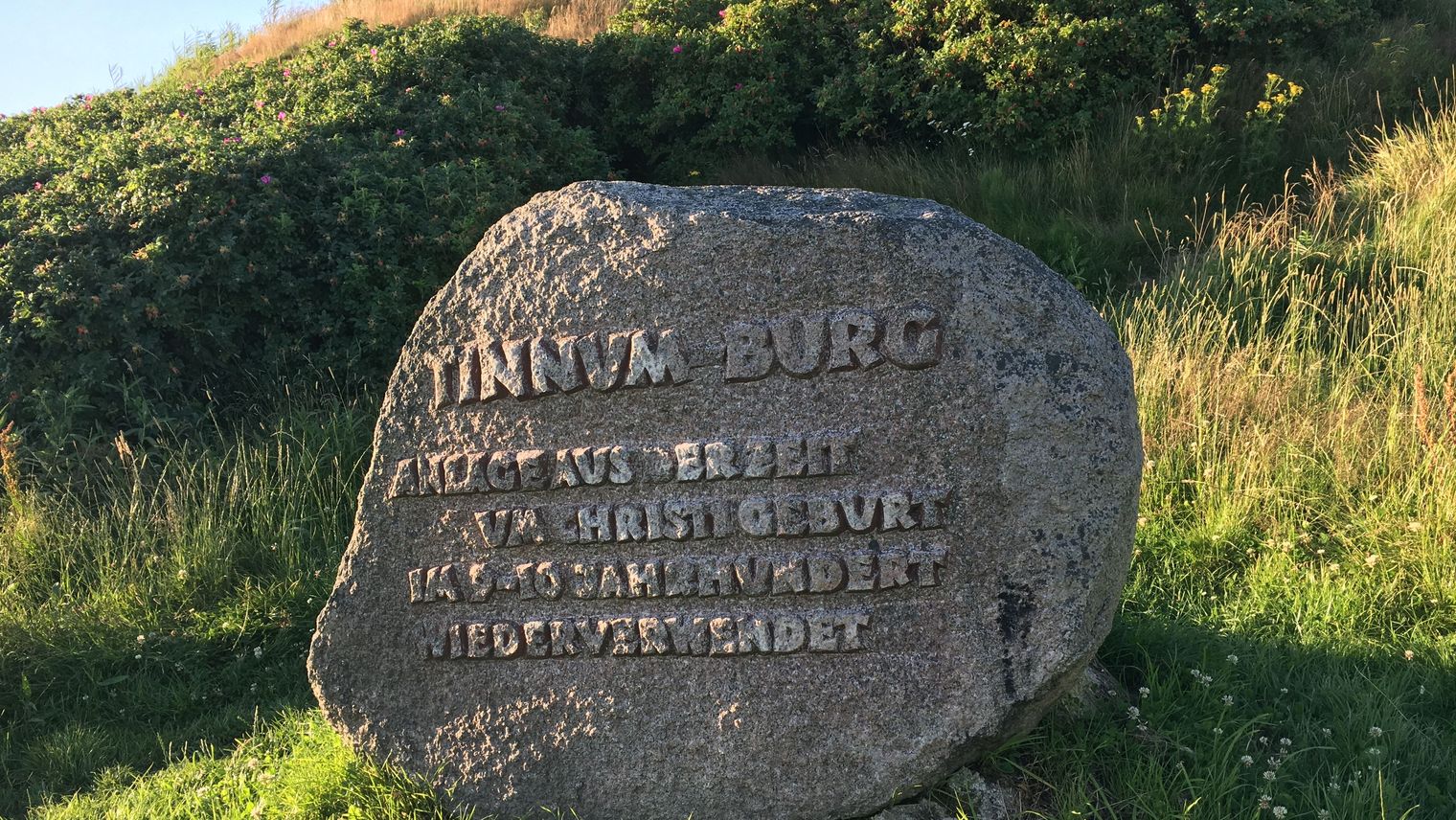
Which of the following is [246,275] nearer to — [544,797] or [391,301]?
[391,301]

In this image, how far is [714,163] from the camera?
266 inches

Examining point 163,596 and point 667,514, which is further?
point 163,596

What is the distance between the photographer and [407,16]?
35.4 feet

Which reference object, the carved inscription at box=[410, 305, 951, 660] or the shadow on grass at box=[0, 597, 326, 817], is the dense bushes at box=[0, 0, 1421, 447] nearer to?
the shadow on grass at box=[0, 597, 326, 817]

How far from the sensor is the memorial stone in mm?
2584

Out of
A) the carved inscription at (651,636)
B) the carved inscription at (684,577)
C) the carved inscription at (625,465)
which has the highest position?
the carved inscription at (625,465)

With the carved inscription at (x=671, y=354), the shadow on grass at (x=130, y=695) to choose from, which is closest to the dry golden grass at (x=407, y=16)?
the shadow on grass at (x=130, y=695)

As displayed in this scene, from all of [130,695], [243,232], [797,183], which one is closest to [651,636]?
[130,695]

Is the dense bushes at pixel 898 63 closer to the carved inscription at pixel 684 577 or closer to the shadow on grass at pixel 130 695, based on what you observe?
the shadow on grass at pixel 130 695

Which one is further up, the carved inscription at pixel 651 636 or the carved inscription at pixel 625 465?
the carved inscription at pixel 625 465

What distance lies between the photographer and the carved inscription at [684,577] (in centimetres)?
265

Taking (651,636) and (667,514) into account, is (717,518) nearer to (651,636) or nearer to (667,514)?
(667,514)

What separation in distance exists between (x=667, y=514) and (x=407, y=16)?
9.46 metres

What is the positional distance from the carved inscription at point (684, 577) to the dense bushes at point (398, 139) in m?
2.64
